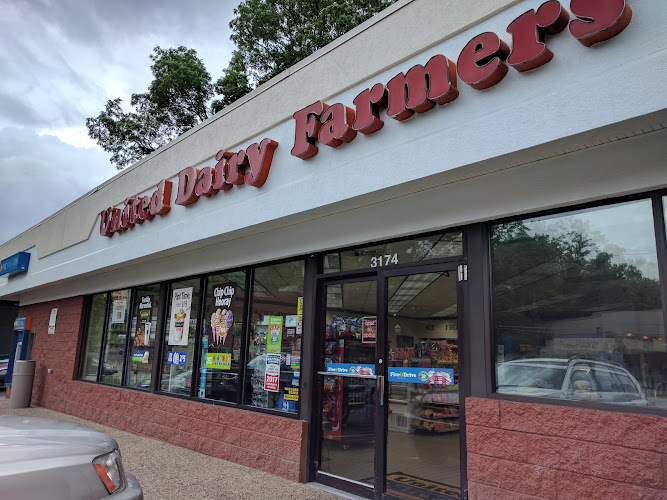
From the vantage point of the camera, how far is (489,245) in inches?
198

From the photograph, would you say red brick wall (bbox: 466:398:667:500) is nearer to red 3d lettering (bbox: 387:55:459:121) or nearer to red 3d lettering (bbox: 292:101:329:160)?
red 3d lettering (bbox: 387:55:459:121)

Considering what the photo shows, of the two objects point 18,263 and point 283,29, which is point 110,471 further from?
point 283,29

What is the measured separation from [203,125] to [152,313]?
157 inches

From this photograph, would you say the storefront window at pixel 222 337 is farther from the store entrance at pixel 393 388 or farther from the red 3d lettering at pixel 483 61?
the red 3d lettering at pixel 483 61

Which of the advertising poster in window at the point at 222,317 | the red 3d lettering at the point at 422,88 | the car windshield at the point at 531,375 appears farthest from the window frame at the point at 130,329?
the car windshield at the point at 531,375

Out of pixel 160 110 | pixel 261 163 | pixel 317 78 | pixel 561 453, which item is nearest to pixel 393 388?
pixel 561 453

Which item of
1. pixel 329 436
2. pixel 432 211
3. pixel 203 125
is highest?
pixel 203 125

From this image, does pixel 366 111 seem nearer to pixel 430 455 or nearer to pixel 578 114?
pixel 578 114

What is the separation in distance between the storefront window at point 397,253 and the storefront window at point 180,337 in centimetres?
336

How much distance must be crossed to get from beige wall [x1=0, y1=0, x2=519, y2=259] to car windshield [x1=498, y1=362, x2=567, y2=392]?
318 cm

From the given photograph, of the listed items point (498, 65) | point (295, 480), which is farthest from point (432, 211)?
point (295, 480)

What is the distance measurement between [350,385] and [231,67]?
20577 millimetres

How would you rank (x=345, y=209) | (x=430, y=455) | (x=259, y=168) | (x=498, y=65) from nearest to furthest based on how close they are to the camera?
(x=498, y=65) → (x=430, y=455) → (x=345, y=209) → (x=259, y=168)

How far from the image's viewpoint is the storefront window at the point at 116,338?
10.8 meters
